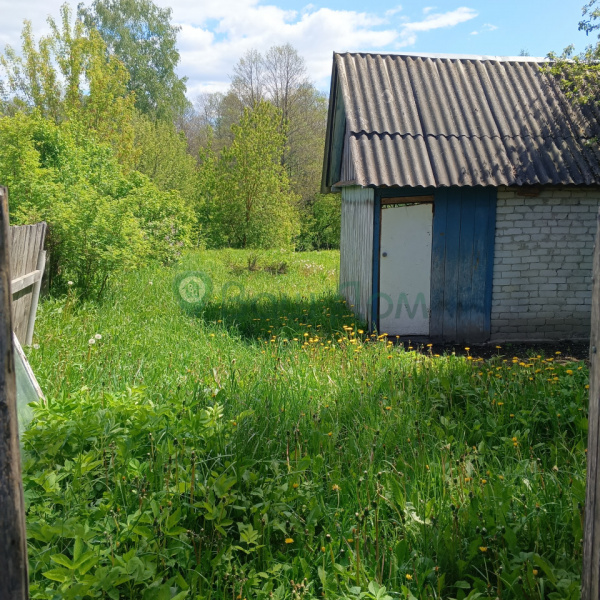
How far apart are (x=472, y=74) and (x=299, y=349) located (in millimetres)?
6649

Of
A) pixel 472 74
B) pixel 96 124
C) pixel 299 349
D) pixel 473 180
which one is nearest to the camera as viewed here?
pixel 299 349

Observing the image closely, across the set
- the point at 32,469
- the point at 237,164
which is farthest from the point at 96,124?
the point at 32,469

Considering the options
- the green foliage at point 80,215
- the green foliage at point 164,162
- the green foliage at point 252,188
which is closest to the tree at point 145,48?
the green foliage at point 164,162

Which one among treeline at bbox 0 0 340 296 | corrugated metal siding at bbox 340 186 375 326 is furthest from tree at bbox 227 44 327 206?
corrugated metal siding at bbox 340 186 375 326

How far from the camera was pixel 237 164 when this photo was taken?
20047 millimetres

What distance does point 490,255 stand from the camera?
976 cm

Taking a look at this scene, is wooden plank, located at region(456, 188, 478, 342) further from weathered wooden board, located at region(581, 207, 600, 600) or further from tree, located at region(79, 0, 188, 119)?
tree, located at region(79, 0, 188, 119)

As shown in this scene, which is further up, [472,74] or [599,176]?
[472,74]

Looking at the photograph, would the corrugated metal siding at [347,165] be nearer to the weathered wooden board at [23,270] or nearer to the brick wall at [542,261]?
the brick wall at [542,261]

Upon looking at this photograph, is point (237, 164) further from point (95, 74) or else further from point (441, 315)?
point (441, 315)

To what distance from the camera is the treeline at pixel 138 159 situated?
914cm

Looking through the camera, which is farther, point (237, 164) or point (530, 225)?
Result: point (237, 164)

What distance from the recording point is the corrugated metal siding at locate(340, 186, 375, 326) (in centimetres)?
979

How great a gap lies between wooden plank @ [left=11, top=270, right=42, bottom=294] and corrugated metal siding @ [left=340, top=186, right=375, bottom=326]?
5050 millimetres
